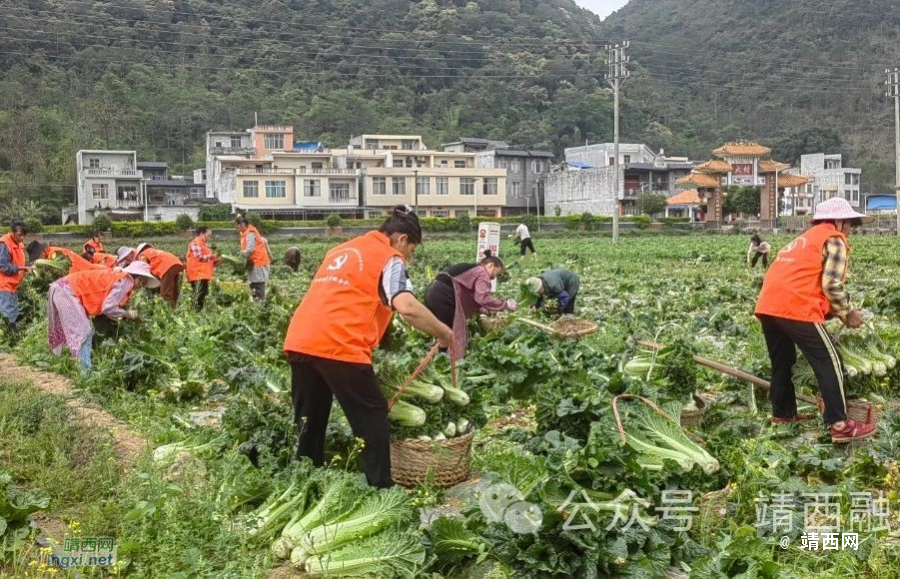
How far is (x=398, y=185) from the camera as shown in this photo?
63844 mm

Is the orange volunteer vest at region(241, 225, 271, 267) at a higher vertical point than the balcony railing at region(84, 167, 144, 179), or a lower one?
lower

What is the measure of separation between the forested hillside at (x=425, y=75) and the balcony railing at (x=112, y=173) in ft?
9.53

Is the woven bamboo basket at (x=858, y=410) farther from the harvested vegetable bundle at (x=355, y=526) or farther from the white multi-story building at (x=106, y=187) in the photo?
the white multi-story building at (x=106, y=187)

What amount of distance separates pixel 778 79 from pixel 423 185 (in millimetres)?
62542

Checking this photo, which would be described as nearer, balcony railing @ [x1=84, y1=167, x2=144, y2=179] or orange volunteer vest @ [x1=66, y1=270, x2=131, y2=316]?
orange volunteer vest @ [x1=66, y1=270, x2=131, y2=316]

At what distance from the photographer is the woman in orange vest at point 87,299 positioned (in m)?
8.15

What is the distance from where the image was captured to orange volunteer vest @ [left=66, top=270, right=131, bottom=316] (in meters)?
8.20

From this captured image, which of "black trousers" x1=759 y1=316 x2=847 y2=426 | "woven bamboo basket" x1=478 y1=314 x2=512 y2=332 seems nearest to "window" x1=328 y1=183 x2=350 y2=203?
"woven bamboo basket" x1=478 y1=314 x2=512 y2=332

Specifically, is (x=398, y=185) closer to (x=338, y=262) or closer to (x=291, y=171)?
(x=291, y=171)

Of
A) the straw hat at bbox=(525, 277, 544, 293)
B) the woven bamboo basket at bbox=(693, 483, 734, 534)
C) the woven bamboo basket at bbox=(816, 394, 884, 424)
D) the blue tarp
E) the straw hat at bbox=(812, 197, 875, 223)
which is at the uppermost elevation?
the blue tarp

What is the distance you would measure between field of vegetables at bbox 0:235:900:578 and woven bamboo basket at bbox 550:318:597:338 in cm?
85

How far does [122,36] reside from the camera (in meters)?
84.5

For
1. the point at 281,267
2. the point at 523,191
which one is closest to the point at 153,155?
the point at 523,191

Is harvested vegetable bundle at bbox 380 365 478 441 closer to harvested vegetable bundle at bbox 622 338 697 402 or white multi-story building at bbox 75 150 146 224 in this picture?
harvested vegetable bundle at bbox 622 338 697 402
